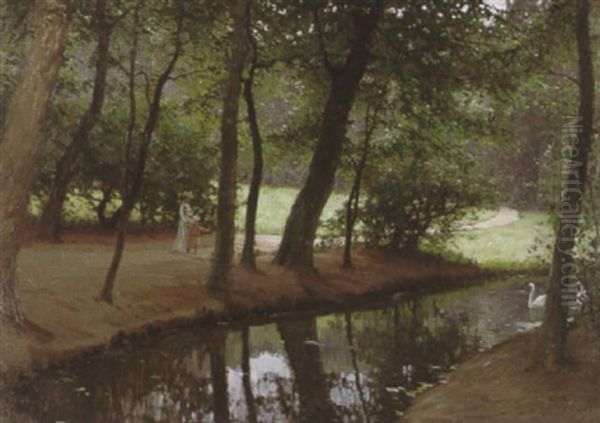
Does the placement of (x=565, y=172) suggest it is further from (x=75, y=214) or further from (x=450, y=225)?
(x=75, y=214)

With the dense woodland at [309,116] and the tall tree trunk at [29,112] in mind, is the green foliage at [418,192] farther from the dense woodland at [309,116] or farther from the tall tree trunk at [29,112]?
the tall tree trunk at [29,112]

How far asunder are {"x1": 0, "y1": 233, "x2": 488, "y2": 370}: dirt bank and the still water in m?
0.52

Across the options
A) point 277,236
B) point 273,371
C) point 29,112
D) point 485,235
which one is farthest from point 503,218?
point 29,112

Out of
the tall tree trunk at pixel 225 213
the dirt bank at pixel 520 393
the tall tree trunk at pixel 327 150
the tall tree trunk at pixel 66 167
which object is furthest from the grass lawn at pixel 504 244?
the dirt bank at pixel 520 393

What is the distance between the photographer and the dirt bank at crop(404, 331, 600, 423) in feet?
33.7

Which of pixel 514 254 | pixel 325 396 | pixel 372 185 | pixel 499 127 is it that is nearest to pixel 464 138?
pixel 499 127

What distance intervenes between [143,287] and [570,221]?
30.0 feet

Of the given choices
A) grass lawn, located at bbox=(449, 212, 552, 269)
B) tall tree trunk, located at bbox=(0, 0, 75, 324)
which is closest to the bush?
grass lawn, located at bbox=(449, 212, 552, 269)

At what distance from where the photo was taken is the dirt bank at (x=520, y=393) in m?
10.3

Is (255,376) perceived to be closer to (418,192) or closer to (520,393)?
(520,393)

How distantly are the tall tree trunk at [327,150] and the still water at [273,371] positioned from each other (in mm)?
2771

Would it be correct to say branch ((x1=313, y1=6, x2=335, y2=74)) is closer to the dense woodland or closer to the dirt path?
the dense woodland

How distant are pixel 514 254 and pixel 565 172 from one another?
1921 cm

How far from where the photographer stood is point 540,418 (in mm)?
10133
